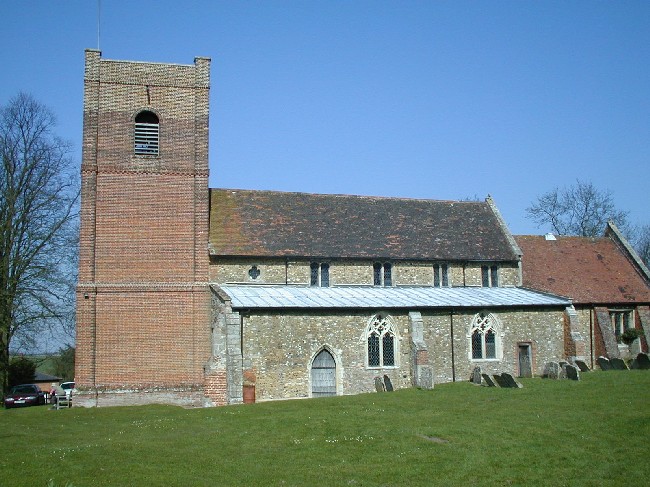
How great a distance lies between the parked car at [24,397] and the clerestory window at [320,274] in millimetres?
17490

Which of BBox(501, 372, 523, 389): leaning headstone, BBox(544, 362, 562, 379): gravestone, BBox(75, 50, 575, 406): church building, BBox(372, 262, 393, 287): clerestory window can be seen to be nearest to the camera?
BBox(501, 372, 523, 389): leaning headstone

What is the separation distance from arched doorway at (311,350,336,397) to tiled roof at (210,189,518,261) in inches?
234

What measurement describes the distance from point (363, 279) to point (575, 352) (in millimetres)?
11206

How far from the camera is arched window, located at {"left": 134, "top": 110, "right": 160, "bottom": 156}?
1323 inches

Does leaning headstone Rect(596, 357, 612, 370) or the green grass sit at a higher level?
leaning headstone Rect(596, 357, 612, 370)

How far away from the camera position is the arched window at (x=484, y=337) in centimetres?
3503

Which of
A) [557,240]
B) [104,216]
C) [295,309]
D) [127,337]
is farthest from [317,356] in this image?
[557,240]

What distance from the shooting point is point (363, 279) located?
3691 centimetres

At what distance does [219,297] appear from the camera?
1209 inches

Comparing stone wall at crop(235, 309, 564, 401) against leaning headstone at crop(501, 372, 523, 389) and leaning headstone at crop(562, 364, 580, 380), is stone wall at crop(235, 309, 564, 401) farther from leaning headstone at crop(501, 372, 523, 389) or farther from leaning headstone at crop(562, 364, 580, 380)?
leaning headstone at crop(501, 372, 523, 389)

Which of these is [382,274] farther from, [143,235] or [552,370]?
[143,235]

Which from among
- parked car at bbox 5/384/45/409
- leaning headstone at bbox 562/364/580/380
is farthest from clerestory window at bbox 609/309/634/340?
parked car at bbox 5/384/45/409

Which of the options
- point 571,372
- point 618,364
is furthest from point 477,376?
point 618,364

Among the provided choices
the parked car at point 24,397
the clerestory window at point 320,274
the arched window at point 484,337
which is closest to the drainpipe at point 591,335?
the arched window at point 484,337
